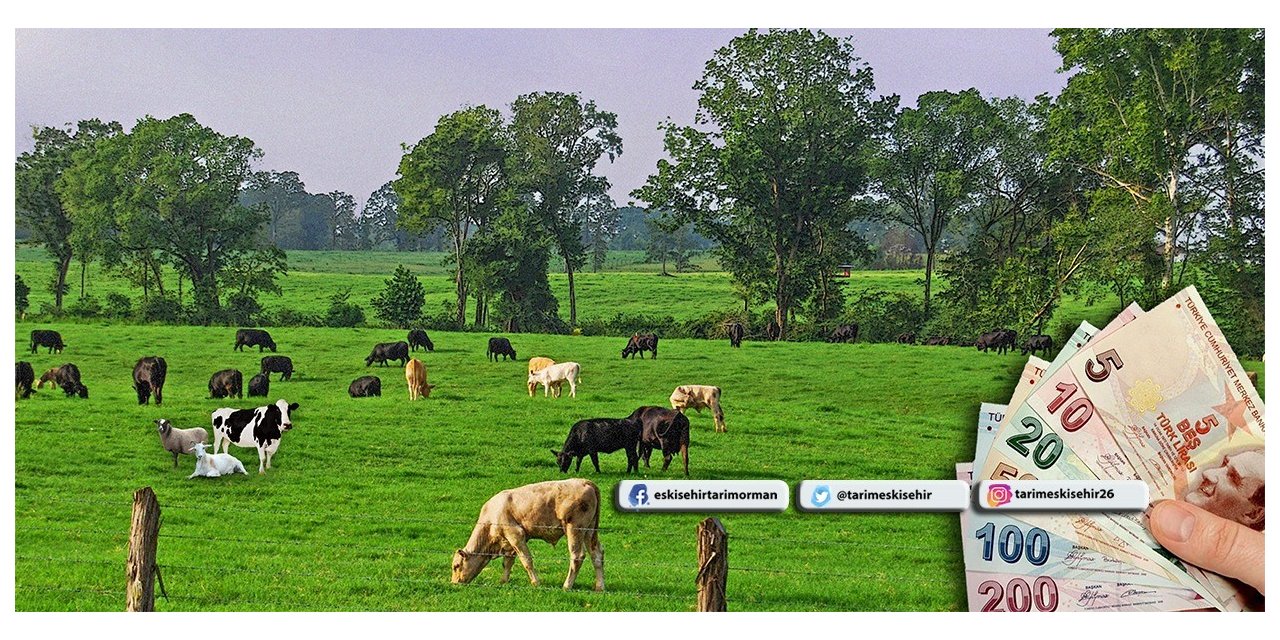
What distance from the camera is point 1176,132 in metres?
9.19

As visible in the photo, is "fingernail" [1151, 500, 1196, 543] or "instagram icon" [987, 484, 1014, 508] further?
"instagram icon" [987, 484, 1014, 508]

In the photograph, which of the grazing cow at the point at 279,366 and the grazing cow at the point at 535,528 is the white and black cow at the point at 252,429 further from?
the grazing cow at the point at 535,528

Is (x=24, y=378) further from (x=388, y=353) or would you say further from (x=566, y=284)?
(x=566, y=284)

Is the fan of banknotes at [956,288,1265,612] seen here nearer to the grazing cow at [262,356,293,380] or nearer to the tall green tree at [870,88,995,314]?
the tall green tree at [870,88,995,314]

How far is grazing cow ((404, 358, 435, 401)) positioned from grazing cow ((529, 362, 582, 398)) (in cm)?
88

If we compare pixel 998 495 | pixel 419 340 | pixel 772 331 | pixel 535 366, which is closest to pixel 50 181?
A: pixel 419 340

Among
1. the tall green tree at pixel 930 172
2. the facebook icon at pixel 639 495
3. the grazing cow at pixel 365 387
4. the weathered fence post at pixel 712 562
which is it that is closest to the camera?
the weathered fence post at pixel 712 562

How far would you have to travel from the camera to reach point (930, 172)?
9766mm

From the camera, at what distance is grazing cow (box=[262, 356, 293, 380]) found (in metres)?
9.77

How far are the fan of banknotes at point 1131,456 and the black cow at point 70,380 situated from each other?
6.75 m

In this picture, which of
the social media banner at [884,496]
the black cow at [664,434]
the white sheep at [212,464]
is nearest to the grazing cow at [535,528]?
the black cow at [664,434]

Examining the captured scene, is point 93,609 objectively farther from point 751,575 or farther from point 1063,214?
point 1063,214

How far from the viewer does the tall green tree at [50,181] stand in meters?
9.02

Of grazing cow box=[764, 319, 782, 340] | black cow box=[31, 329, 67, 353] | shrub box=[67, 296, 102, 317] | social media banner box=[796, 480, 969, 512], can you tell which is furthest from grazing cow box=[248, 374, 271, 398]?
social media banner box=[796, 480, 969, 512]
